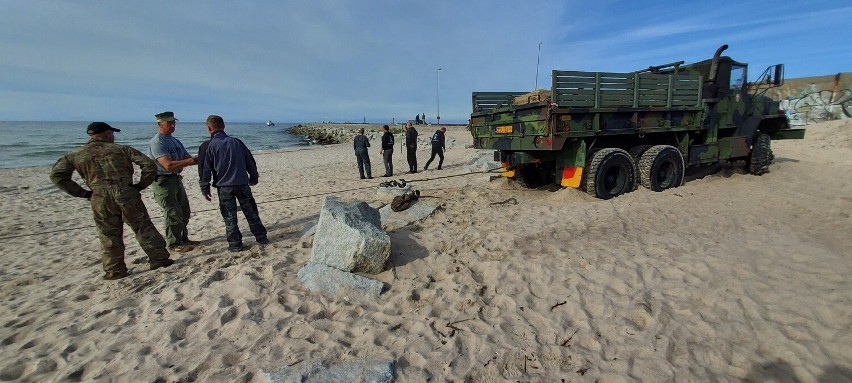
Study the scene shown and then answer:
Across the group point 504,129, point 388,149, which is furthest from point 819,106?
point 388,149

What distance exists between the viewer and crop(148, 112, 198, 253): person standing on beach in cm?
462

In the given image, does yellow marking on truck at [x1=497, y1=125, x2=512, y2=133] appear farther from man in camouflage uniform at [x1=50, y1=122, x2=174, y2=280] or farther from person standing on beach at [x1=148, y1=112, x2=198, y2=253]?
man in camouflage uniform at [x1=50, y1=122, x2=174, y2=280]

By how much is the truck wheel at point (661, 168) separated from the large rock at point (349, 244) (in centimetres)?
578

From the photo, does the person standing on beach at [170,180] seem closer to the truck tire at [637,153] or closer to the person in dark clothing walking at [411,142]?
the truck tire at [637,153]

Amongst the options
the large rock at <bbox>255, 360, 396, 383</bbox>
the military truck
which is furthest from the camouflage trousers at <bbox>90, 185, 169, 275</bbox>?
the military truck

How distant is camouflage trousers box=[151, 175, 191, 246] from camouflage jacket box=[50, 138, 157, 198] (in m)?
0.69

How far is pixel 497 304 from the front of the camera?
339 cm

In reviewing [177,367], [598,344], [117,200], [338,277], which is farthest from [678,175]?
[117,200]

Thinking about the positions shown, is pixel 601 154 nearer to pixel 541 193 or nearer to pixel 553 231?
pixel 541 193

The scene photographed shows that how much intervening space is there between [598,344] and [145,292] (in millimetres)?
4318

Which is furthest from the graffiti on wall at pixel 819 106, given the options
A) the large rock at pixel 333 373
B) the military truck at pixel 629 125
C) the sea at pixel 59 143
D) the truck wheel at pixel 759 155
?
the sea at pixel 59 143

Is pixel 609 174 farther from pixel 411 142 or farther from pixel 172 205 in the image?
pixel 172 205

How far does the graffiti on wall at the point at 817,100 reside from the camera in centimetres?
1802

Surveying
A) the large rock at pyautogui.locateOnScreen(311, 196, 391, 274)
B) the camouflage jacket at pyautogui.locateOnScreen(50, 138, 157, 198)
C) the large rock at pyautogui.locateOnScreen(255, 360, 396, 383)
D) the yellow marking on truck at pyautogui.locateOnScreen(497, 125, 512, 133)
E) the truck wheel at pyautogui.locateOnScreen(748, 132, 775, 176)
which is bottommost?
the large rock at pyautogui.locateOnScreen(255, 360, 396, 383)
